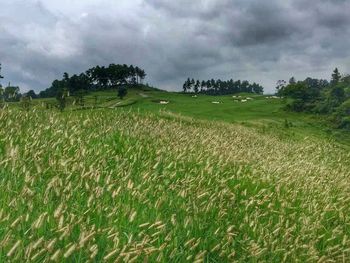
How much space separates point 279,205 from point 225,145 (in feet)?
16.4

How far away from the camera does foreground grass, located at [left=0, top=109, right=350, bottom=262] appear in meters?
4.07

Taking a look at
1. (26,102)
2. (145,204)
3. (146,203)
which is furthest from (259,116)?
(145,204)

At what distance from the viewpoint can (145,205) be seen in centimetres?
579

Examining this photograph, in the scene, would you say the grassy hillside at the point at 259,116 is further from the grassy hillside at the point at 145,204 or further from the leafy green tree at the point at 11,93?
the grassy hillside at the point at 145,204

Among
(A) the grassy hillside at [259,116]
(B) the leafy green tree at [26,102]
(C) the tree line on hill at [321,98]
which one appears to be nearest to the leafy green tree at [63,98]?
(A) the grassy hillside at [259,116]

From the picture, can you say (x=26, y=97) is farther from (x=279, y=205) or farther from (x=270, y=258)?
(x=270, y=258)

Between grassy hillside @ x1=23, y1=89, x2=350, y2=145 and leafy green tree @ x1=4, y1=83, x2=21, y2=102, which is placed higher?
leafy green tree @ x1=4, y1=83, x2=21, y2=102

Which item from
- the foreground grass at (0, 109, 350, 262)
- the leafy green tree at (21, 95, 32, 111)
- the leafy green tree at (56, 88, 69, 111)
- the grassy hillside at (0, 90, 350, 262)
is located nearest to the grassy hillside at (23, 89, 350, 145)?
the leafy green tree at (21, 95, 32, 111)

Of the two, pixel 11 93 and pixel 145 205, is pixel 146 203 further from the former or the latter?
pixel 11 93

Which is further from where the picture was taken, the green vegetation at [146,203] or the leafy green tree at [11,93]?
the leafy green tree at [11,93]

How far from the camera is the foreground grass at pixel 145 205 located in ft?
13.4

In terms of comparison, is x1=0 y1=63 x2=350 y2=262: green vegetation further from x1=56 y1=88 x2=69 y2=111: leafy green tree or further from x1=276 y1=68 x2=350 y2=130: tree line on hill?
x1=276 y1=68 x2=350 y2=130: tree line on hill

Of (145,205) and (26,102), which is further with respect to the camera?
(26,102)

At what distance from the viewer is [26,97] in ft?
40.5
